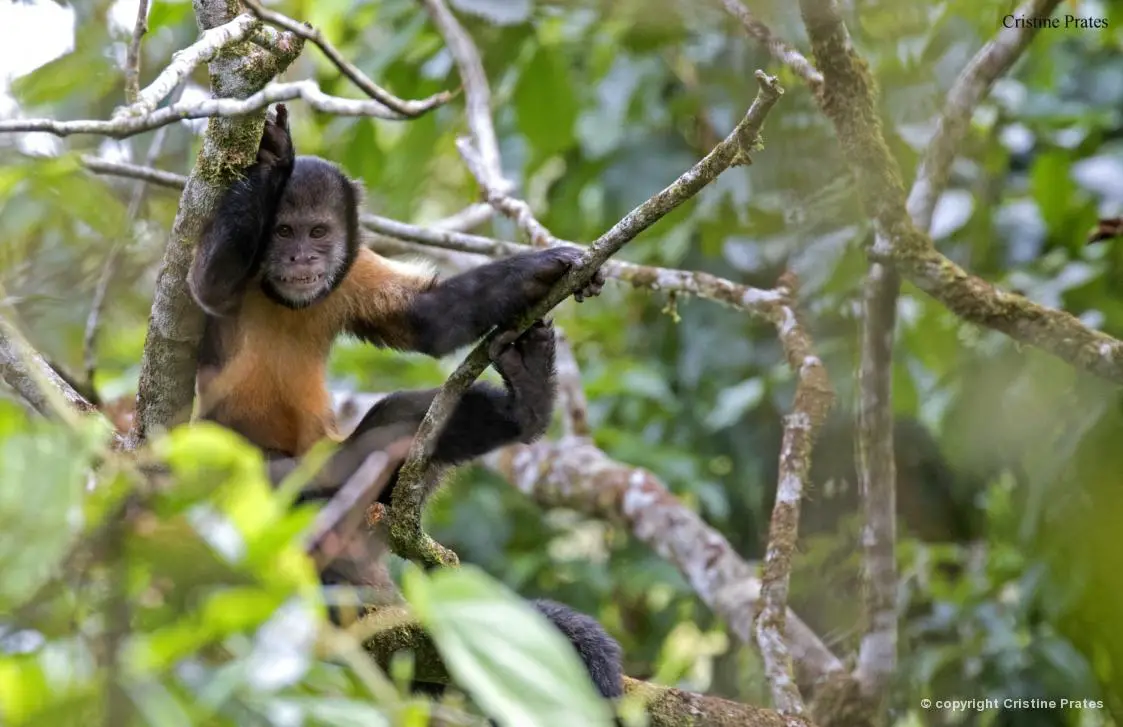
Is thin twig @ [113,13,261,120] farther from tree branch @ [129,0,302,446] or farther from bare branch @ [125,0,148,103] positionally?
bare branch @ [125,0,148,103]

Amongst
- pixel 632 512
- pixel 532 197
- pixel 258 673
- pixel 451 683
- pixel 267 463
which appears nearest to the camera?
pixel 258 673

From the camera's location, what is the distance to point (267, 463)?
4.89m

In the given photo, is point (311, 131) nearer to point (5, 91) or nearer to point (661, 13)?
point (661, 13)

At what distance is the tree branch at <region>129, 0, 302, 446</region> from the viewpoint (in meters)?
3.78

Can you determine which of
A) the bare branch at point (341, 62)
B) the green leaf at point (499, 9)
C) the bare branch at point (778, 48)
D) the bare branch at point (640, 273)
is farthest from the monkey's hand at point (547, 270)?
the green leaf at point (499, 9)

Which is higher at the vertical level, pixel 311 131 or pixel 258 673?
pixel 311 131

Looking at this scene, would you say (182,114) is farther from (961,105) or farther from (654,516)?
(654,516)

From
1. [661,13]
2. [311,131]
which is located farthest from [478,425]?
[311,131]

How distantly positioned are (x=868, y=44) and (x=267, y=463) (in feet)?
14.7

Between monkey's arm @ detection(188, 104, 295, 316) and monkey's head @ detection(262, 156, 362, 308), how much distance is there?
1.27ft

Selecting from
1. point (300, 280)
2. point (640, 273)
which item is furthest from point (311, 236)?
point (640, 273)

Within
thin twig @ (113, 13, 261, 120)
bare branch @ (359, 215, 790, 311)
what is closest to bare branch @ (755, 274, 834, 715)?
bare branch @ (359, 215, 790, 311)

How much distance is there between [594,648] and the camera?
14.4 feet

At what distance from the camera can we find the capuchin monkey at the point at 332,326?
443 cm
